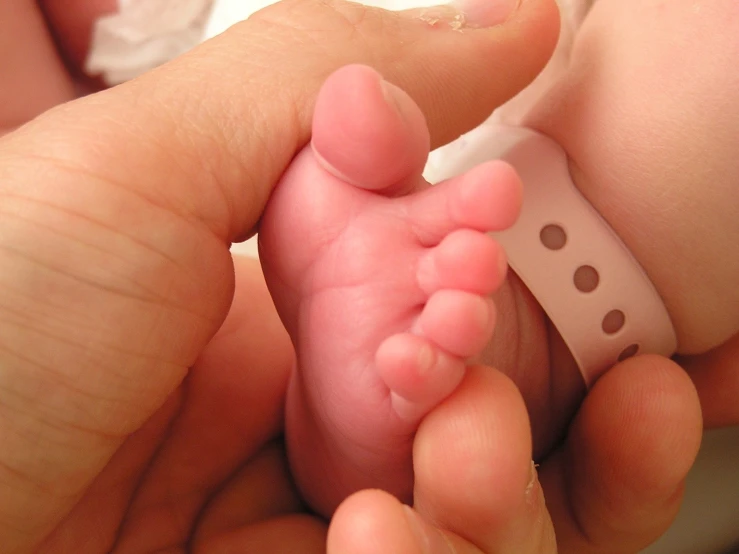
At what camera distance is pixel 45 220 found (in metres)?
0.40

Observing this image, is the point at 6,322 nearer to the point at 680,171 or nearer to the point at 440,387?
the point at 440,387

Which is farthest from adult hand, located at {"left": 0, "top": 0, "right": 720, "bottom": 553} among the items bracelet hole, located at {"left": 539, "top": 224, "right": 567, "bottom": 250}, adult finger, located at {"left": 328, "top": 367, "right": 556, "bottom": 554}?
bracelet hole, located at {"left": 539, "top": 224, "right": 567, "bottom": 250}

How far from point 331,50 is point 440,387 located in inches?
Answer: 10.8

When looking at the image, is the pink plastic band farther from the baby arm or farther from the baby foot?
the baby foot

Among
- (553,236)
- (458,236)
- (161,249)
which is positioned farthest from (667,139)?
(161,249)

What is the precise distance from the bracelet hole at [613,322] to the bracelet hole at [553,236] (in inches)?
2.9

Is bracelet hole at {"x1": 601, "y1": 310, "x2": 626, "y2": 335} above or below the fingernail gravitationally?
below

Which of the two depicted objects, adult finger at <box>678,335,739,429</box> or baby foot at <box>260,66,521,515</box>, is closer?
baby foot at <box>260,66,521,515</box>

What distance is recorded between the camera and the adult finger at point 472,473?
1.27 ft

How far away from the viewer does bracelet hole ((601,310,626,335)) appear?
0.58 metres

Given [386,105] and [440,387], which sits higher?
[386,105]

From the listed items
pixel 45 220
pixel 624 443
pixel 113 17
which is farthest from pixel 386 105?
pixel 113 17

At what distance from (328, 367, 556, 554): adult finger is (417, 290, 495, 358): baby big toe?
0.04 m

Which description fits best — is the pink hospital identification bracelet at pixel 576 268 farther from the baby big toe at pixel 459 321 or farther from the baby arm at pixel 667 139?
the baby big toe at pixel 459 321
